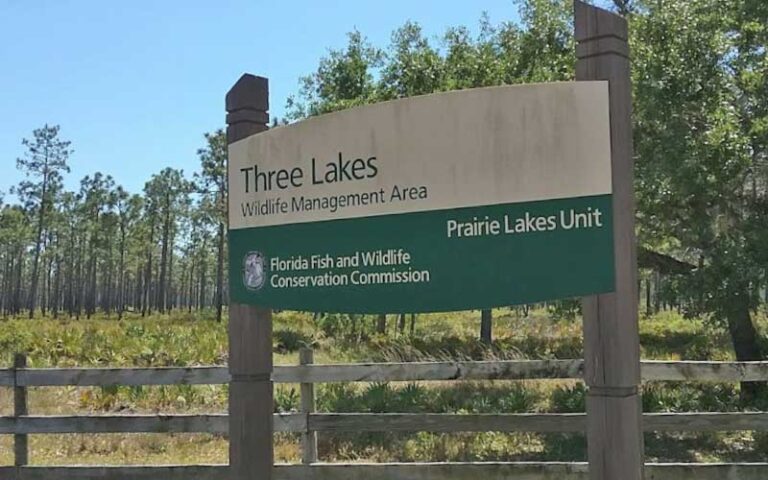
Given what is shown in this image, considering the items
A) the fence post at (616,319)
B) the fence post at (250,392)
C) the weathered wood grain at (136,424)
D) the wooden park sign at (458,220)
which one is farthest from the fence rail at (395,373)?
the fence post at (616,319)

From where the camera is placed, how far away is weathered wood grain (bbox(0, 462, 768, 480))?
529 cm

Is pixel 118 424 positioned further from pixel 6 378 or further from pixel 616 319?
pixel 616 319

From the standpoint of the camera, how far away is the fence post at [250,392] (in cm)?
379

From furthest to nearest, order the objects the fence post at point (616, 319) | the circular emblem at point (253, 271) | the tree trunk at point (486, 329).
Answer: the tree trunk at point (486, 329) < the circular emblem at point (253, 271) < the fence post at point (616, 319)

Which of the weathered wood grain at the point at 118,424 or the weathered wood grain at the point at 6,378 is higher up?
the weathered wood grain at the point at 6,378

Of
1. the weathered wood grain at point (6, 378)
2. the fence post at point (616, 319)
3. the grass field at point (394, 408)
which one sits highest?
the fence post at point (616, 319)

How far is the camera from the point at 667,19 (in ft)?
32.3

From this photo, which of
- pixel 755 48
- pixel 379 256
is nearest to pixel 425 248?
pixel 379 256

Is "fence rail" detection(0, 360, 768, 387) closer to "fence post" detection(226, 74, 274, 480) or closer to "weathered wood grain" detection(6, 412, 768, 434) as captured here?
"weathered wood grain" detection(6, 412, 768, 434)

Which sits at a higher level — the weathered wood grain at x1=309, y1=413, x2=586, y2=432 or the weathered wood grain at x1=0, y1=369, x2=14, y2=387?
the weathered wood grain at x1=0, y1=369, x2=14, y2=387

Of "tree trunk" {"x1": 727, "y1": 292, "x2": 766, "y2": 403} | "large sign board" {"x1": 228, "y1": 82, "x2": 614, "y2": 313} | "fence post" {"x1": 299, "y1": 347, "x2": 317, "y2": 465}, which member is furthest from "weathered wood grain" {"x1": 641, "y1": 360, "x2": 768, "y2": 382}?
"tree trunk" {"x1": 727, "y1": 292, "x2": 766, "y2": 403}

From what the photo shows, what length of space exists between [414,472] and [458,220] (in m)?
3.11

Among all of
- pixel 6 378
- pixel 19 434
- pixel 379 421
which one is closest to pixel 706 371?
pixel 379 421

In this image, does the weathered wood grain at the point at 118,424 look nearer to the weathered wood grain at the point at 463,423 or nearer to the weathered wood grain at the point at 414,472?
the weathered wood grain at the point at 414,472
